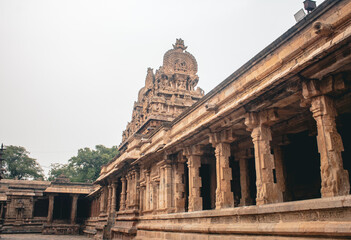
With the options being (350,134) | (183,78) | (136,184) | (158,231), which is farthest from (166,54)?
(350,134)

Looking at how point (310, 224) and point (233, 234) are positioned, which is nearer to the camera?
point (310, 224)

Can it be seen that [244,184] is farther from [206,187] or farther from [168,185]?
[168,185]

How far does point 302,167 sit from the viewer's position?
11.8 meters

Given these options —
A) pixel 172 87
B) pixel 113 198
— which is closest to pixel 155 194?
pixel 113 198

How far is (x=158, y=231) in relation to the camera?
14.5m

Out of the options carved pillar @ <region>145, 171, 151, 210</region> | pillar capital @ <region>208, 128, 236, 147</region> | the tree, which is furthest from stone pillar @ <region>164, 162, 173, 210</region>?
the tree

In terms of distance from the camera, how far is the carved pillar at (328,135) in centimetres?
650

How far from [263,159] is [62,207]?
37045 millimetres

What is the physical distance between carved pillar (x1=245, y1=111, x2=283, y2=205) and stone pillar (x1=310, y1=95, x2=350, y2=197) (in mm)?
1808

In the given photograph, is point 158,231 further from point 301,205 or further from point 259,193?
point 301,205

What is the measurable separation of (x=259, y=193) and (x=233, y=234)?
1356mm

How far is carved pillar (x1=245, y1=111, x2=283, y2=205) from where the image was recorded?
8406 mm

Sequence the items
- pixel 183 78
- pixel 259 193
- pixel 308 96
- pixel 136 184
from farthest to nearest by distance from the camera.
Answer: pixel 183 78 → pixel 136 184 → pixel 259 193 → pixel 308 96

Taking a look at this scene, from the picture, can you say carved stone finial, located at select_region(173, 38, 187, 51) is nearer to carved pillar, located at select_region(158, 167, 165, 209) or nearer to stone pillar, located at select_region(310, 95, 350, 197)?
carved pillar, located at select_region(158, 167, 165, 209)
